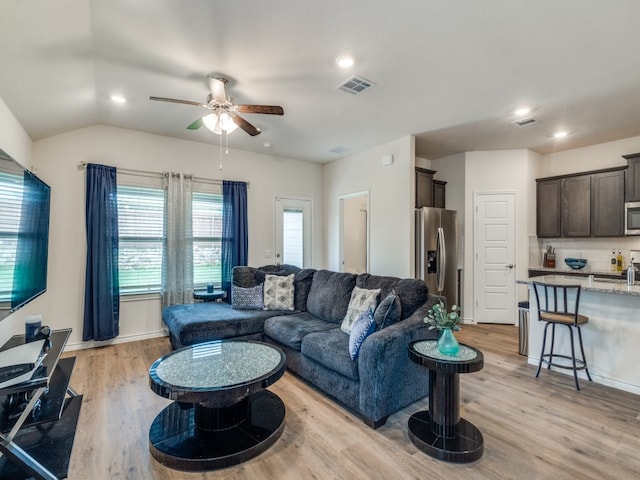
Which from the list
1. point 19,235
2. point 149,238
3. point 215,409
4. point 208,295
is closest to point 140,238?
point 149,238

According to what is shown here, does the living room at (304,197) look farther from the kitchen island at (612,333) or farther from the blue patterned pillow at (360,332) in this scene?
the blue patterned pillow at (360,332)

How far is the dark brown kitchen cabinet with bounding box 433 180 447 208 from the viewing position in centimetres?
568

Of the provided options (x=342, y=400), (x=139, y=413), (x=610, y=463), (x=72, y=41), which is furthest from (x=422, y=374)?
(x=72, y=41)

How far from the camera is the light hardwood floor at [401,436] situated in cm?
189

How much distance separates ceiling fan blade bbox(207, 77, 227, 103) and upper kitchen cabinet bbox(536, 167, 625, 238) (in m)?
5.20

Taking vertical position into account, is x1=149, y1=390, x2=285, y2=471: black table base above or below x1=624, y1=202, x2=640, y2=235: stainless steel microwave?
below

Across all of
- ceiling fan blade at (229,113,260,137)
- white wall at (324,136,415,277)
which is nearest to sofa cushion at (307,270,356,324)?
white wall at (324,136,415,277)

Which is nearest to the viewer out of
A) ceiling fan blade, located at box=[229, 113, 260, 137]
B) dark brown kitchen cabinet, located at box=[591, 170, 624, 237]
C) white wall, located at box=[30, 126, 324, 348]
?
ceiling fan blade, located at box=[229, 113, 260, 137]

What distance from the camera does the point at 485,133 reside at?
4500 mm

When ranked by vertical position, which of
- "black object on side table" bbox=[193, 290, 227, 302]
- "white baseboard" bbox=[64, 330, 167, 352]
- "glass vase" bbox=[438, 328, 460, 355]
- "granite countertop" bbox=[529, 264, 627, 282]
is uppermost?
"granite countertop" bbox=[529, 264, 627, 282]

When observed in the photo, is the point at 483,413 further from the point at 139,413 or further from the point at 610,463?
the point at 139,413

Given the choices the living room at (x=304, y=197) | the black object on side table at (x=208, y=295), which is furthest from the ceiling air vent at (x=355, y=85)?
the black object on side table at (x=208, y=295)

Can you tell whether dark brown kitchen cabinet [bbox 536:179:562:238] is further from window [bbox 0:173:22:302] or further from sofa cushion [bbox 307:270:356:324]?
window [bbox 0:173:22:302]

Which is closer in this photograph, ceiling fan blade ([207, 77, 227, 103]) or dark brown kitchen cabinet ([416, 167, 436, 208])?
ceiling fan blade ([207, 77, 227, 103])
